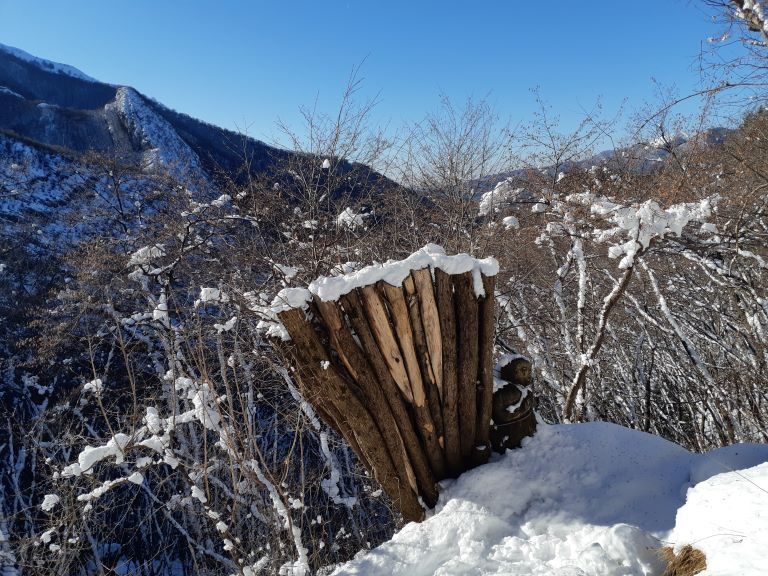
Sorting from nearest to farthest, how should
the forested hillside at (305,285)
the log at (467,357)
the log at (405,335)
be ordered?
the log at (405,335), the log at (467,357), the forested hillside at (305,285)

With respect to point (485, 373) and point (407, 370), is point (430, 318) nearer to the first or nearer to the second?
point (407, 370)

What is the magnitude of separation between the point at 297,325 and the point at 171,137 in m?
34.6

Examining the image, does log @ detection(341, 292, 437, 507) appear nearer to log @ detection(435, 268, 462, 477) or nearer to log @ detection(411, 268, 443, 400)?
log @ detection(435, 268, 462, 477)

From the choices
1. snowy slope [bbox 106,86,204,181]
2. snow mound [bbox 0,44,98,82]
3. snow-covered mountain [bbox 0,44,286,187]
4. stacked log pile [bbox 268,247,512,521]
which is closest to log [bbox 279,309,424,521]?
stacked log pile [bbox 268,247,512,521]

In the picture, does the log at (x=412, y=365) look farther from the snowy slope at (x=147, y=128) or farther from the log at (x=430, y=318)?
the snowy slope at (x=147, y=128)

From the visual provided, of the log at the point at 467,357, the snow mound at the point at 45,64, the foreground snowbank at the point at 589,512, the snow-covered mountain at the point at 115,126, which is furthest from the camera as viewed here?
the snow mound at the point at 45,64

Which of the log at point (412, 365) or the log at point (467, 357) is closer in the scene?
the log at point (412, 365)

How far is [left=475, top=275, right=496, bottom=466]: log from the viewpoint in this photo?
2.79 metres

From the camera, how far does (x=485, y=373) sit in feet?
9.64

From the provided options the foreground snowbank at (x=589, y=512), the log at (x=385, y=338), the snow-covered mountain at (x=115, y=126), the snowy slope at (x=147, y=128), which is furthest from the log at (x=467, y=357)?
the snowy slope at (x=147, y=128)

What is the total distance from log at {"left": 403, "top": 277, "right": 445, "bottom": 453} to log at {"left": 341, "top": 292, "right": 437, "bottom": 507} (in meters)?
0.17

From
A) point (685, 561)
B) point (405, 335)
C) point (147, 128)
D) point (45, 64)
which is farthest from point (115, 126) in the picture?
point (685, 561)

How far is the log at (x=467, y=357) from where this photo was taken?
8.82 feet

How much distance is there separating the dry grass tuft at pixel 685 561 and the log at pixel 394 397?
55.4 inches
